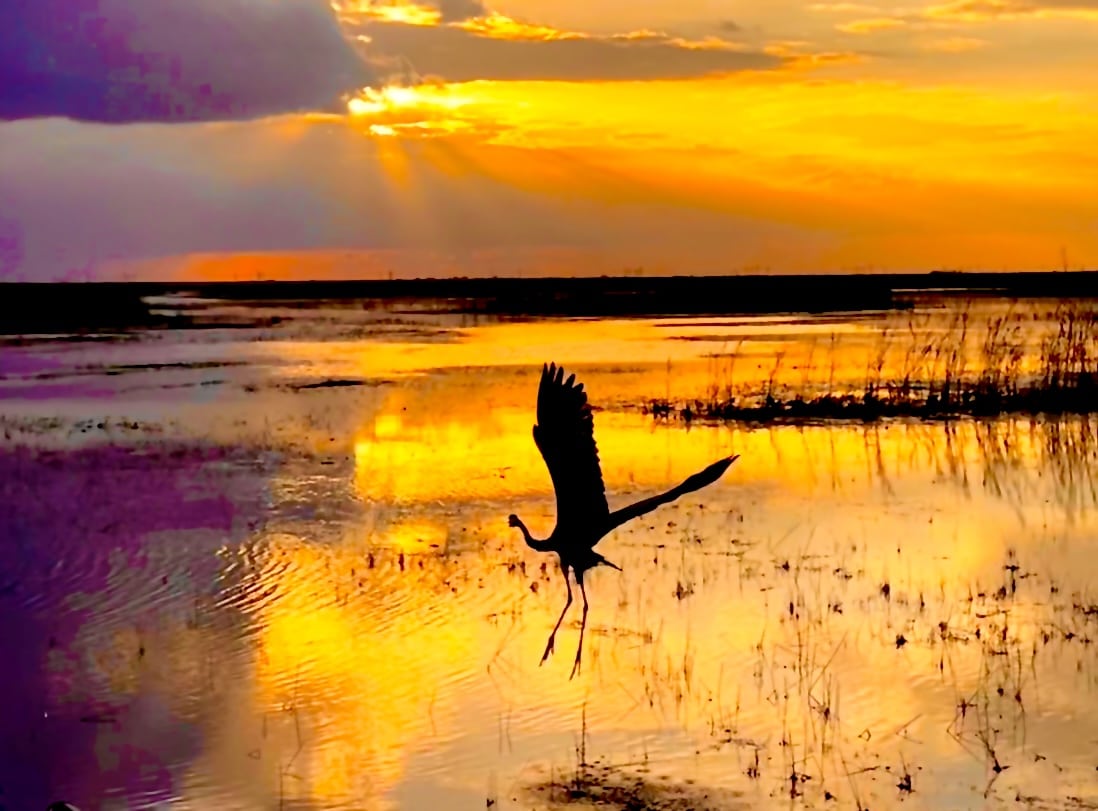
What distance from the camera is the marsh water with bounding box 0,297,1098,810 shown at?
786 cm

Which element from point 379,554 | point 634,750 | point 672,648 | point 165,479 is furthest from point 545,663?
point 165,479

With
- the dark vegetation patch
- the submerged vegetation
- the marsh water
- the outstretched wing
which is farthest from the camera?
the submerged vegetation

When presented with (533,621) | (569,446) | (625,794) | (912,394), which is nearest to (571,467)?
(569,446)

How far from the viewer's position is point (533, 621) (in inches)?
422

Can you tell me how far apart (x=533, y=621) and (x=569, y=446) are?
254 centimetres

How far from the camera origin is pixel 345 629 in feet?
34.7

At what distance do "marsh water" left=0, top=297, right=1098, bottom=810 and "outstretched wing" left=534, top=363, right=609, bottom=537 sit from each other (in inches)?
44.6

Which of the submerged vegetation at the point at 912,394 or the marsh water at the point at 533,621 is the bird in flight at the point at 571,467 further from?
the submerged vegetation at the point at 912,394

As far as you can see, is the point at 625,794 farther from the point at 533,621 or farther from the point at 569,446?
the point at 533,621

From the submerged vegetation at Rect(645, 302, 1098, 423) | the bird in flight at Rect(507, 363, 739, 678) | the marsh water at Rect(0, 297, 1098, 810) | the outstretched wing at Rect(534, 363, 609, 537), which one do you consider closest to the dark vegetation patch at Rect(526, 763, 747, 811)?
the marsh water at Rect(0, 297, 1098, 810)

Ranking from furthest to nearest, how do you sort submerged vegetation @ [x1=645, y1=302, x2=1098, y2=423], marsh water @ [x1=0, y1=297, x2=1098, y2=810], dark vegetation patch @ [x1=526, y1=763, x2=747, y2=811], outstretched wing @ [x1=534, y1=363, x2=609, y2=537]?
submerged vegetation @ [x1=645, y1=302, x2=1098, y2=423]
outstretched wing @ [x1=534, y1=363, x2=609, y2=537]
marsh water @ [x1=0, y1=297, x2=1098, y2=810]
dark vegetation patch @ [x1=526, y1=763, x2=747, y2=811]

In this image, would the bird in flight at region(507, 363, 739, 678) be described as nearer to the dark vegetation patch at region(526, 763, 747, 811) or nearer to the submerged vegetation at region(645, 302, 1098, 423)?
the dark vegetation patch at region(526, 763, 747, 811)

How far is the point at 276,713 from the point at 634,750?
2.02 m

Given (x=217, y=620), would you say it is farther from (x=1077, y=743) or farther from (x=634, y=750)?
(x=1077, y=743)
